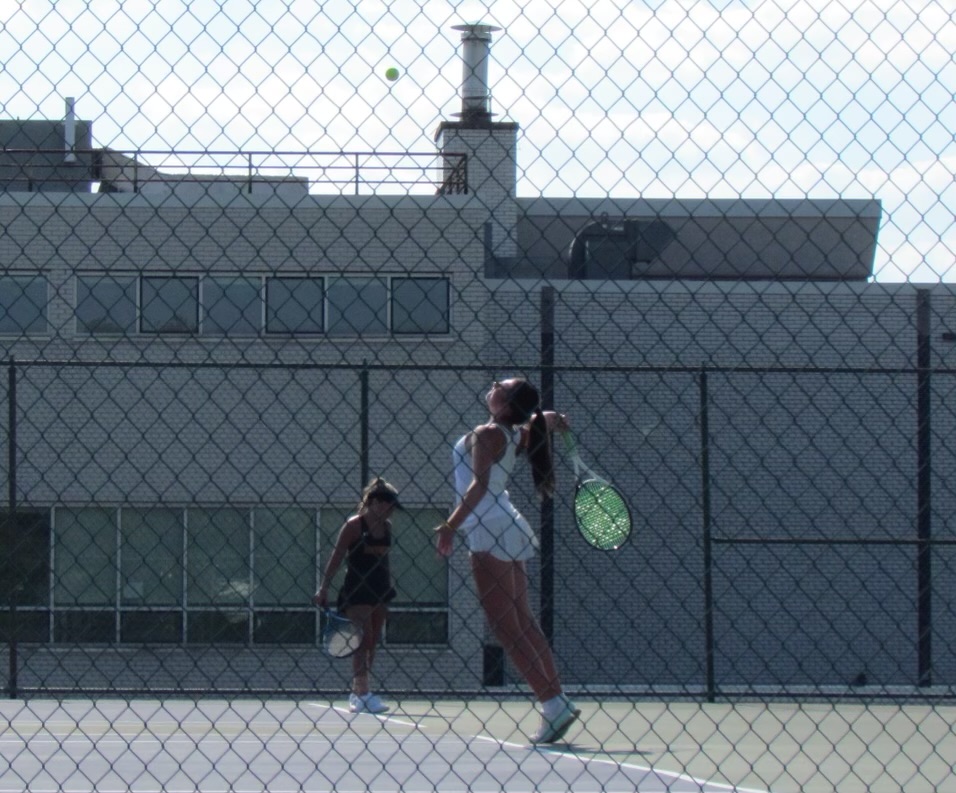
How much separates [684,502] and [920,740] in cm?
927

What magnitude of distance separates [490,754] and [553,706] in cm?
66

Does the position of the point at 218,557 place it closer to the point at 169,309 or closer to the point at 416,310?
the point at 169,309

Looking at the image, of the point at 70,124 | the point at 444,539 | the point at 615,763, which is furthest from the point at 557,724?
the point at 70,124

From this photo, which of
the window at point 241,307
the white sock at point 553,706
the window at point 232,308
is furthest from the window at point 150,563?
the white sock at point 553,706

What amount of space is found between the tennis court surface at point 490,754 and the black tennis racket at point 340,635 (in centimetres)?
40

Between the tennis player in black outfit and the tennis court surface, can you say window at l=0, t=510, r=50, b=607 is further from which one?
the tennis player in black outfit

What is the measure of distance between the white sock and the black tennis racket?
1.92 m

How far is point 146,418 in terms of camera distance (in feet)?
47.6

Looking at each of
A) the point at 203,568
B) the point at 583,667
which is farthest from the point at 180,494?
the point at 583,667

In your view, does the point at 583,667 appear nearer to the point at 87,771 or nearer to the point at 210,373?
the point at 210,373

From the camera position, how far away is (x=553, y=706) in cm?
619

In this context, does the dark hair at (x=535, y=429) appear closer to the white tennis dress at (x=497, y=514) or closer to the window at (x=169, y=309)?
the white tennis dress at (x=497, y=514)

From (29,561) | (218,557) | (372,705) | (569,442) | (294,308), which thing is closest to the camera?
(569,442)

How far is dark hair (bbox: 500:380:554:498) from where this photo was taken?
5.30m
